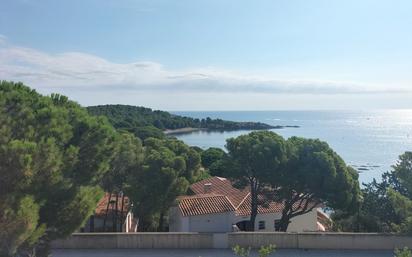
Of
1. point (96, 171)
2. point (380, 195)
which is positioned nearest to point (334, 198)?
point (380, 195)

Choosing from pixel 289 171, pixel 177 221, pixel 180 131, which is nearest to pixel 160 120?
pixel 180 131

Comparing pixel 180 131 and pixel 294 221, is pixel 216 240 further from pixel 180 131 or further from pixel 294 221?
pixel 180 131

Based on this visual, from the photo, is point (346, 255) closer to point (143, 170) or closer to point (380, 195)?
point (380, 195)

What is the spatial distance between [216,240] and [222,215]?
800 cm

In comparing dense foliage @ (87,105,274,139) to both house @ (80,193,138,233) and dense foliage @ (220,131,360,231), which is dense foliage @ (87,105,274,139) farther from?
dense foliage @ (220,131,360,231)

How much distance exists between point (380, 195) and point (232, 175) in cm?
642

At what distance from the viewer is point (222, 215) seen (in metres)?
22.4

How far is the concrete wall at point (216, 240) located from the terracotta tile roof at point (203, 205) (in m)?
7.35

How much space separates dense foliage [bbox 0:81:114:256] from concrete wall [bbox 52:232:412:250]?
3205mm

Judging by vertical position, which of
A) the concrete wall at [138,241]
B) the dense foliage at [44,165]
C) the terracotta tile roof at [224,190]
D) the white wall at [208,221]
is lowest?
the white wall at [208,221]

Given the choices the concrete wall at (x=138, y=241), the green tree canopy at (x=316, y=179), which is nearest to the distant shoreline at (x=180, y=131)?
the green tree canopy at (x=316, y=179)

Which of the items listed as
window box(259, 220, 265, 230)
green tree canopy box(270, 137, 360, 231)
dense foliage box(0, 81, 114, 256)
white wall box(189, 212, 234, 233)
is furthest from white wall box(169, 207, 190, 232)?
dense foliage box(0, 81, 114, 256)

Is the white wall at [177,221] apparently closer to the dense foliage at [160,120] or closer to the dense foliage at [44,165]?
the dense foliage at [44,165]

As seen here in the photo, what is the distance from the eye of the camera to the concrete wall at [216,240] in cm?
1431
